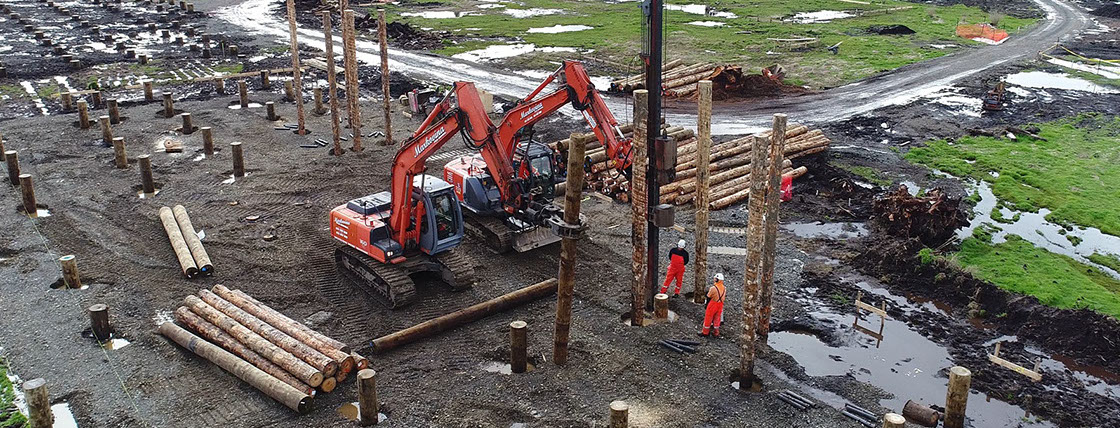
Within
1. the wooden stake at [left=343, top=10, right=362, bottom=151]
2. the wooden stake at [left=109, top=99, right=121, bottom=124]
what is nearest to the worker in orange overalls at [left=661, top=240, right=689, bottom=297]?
the wooden stake at [left=343, top=10, right=362, bottom=151]

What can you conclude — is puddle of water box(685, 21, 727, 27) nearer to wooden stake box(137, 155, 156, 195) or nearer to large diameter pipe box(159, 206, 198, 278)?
wooden stake box(137, 155, 156, 195)

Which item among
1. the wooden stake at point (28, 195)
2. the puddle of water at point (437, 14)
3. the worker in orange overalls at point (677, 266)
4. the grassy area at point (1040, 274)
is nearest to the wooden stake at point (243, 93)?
the wooden stake at point (28, 195)

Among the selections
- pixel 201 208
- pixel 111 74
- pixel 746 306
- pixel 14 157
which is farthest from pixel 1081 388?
pixel 111 74

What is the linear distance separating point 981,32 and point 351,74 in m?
41.8

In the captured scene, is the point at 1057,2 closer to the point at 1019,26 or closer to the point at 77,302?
the point at 1019,26

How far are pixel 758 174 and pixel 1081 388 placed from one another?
714cm

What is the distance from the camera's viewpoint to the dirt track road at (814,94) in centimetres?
3391

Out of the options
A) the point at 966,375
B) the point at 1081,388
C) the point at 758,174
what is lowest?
the point at 1081,388

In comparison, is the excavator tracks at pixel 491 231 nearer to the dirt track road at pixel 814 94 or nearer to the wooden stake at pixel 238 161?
the wooden stake at pixel 238 161

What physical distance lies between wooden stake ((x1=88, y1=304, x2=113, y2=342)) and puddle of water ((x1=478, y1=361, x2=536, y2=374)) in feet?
23.8

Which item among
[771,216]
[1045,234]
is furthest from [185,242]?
[1045,234]

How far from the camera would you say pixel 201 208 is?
915 inches

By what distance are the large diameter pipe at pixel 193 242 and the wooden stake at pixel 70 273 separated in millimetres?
2367

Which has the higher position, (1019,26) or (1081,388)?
(1019,26)
